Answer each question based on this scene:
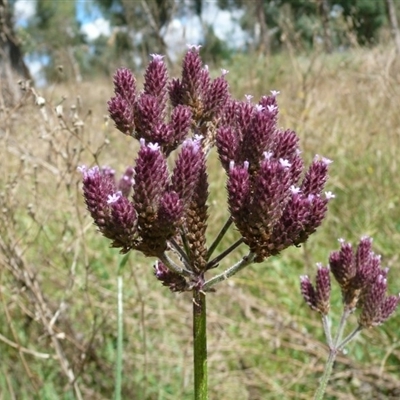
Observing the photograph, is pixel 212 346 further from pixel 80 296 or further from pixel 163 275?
pixel 163 275

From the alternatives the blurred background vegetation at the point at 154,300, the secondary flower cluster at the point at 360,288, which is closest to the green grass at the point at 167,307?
the blurred background vegetation at the point at 154,300

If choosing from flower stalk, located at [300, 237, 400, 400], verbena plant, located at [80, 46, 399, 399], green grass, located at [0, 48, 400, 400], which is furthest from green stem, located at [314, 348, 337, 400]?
green grass, located at [0, 48, 400, 400]

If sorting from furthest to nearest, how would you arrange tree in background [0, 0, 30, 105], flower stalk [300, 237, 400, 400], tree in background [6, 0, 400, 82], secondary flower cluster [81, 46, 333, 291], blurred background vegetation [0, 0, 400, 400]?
tree in background [6, 0, 400, 82] < tree in background [0, 0, 30, 105] < blurred background vegetation [0, 0, 400, 400] < flower stalk [300, 237, 400, 400] < secondary flower cluster [81, 46, 333, 291]

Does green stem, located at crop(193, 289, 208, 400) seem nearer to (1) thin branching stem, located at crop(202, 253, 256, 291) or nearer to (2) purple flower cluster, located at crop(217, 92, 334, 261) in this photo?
(1) thin branching stem, located at crop(202, 253, 256, 291)

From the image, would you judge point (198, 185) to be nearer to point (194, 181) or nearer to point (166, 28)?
point (194, 181)

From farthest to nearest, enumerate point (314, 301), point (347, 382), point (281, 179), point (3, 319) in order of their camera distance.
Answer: point (3, 319) → point (347, 382) → point (314, 301) → point (281, 179)

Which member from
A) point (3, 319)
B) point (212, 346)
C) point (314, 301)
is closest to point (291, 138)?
point (314, 301)

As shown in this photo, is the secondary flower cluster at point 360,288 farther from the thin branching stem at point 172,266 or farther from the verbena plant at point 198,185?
the thin branching stem at point 172,266

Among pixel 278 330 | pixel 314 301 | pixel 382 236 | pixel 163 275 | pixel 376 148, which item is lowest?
pixel 163 275
